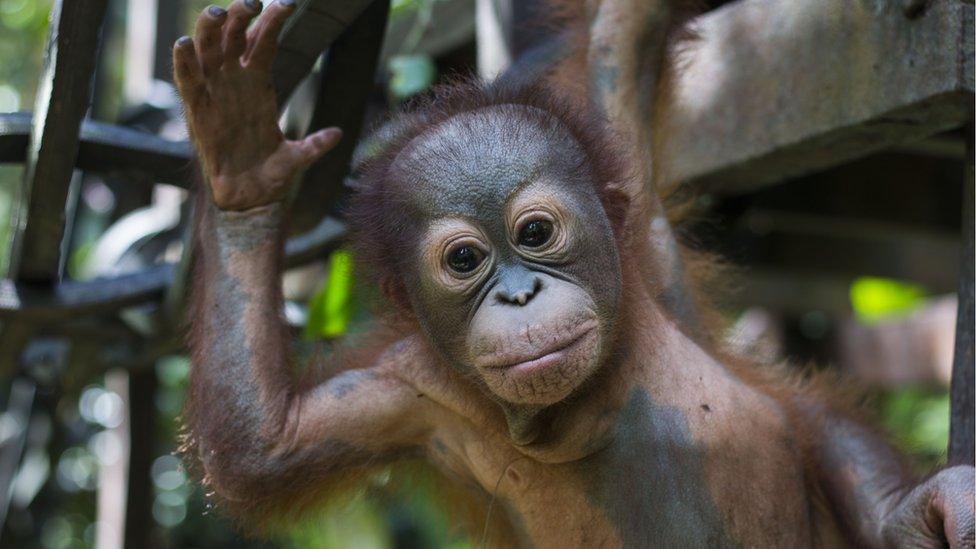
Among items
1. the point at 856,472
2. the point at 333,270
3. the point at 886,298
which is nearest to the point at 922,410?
the point at 886,298

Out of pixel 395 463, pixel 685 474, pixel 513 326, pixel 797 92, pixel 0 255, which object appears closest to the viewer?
pixel 513 326

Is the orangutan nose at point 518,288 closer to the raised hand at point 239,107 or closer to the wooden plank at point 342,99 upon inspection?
the raised hand at point 239,107

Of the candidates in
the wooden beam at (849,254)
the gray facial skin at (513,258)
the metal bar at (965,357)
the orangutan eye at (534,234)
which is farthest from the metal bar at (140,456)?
the metal bar at (965,357)

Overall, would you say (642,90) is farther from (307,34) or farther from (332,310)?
(332,310)

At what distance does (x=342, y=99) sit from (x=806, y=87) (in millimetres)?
1115

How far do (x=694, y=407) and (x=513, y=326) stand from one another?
577 mm

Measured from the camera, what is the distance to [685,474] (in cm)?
252

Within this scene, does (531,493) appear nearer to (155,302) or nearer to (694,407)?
(694,407)

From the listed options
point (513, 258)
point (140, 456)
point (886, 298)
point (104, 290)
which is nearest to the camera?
→ point (513, 258)

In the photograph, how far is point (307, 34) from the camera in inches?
104

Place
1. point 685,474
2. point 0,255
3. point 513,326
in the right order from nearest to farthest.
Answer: point 513,326
point 685,474
point 0,255

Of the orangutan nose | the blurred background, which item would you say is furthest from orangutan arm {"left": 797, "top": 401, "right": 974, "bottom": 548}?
the orangutan nose

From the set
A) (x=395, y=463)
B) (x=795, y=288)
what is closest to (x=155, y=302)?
(x=395, y=463)

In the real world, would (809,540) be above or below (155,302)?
above
